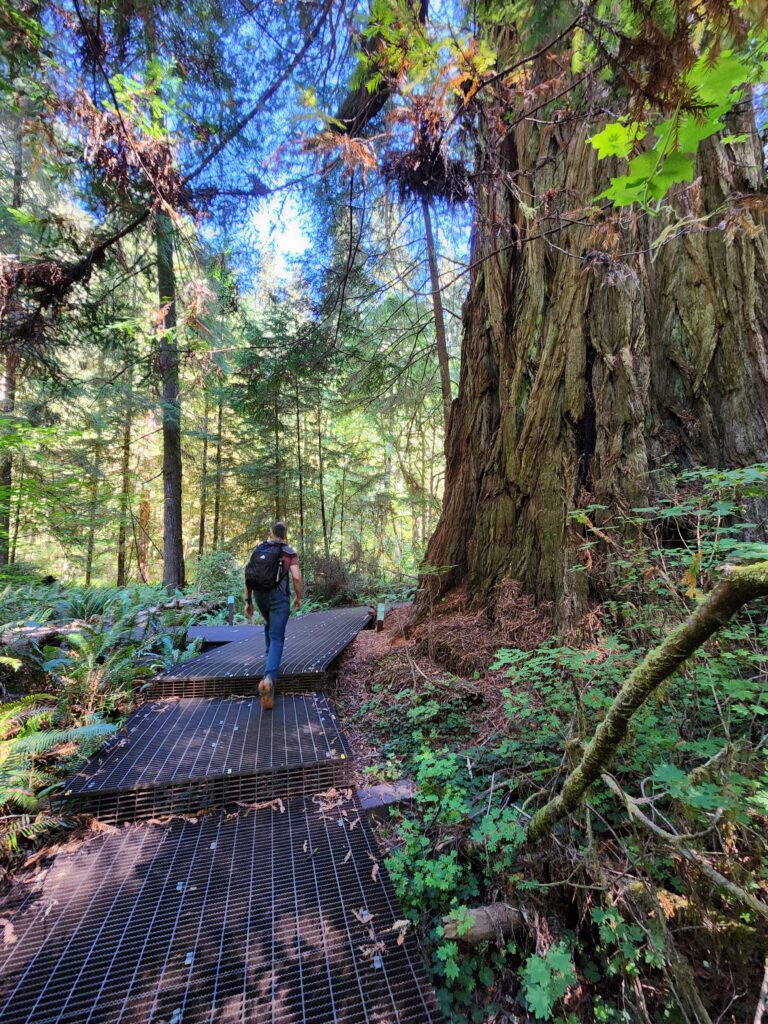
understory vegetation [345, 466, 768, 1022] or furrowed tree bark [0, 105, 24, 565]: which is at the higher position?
furrowed tree bark [0, 105, 24, 565]

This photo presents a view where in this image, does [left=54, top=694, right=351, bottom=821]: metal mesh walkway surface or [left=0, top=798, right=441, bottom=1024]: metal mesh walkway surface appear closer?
[left=0, top=798, right=441, bottom=1024]: metal mesh walkway surface

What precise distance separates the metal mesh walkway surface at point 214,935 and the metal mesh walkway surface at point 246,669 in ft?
6.16

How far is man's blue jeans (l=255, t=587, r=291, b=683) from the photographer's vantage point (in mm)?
4195

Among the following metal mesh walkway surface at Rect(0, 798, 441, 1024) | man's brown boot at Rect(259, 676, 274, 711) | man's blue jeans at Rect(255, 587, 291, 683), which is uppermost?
man's blue jeans at Rect(255, 587, 291, 683)

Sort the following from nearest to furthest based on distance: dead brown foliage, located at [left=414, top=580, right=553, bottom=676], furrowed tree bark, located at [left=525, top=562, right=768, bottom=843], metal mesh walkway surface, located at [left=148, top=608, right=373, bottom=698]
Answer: furrowed tree bark, located at [left=525, top=562, right=768, bottom=843] < dead brown foliage, located at [left=414, top=580, right=553, bottom=676] < metal mesh walkway surface, located at [left=148, top=608, right=373, bottom=698]

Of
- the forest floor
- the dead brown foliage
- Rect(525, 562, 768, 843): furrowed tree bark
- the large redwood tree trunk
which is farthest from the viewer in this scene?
the dead brown foliage

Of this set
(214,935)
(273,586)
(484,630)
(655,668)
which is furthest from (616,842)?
(273,586)

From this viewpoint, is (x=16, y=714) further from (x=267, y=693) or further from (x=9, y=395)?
(x=9, y=395)

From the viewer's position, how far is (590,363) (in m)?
4.04

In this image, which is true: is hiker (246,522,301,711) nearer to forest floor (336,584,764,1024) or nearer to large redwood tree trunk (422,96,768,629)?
forest floor (336,584,764,1024)

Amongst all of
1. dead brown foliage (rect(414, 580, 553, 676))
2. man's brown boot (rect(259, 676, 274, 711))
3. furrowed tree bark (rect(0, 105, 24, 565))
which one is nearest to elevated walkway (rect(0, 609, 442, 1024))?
man's brown boot (rect(259, 676, 274, 711))

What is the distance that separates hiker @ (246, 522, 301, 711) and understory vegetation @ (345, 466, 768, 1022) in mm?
1630

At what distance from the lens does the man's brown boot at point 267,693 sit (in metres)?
3.98

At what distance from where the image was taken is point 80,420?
1208cm
